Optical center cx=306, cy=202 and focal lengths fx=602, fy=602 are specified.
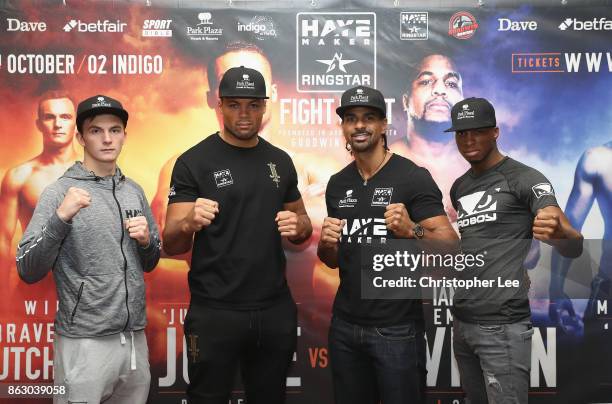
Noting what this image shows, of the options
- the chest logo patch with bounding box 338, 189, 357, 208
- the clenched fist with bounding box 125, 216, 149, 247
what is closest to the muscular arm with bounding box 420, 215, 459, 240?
the chest logo patch with bounding box 338, 189, 357, 208

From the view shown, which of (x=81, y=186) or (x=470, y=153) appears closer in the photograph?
(x=81, y=186)

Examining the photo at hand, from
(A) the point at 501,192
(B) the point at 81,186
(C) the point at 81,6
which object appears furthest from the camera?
(C) the point at 81,6

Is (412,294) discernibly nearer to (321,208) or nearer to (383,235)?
(383,235)

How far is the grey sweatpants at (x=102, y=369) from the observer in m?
2.08

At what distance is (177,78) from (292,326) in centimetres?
151

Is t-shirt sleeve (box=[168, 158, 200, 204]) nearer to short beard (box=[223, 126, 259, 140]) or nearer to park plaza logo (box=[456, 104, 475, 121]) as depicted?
short beard (box=[223, 126, 259, 140])

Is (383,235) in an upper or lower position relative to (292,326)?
upper

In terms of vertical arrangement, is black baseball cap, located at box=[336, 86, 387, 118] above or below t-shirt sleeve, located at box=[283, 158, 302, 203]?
above

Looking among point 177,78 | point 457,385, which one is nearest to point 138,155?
point 177,78

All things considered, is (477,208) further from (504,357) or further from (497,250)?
(504,357)

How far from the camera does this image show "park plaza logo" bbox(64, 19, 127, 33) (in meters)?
3.12

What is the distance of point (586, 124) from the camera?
3135mm

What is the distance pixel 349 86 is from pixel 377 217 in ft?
3.55

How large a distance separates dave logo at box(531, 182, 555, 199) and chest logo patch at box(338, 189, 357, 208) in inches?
26.5
